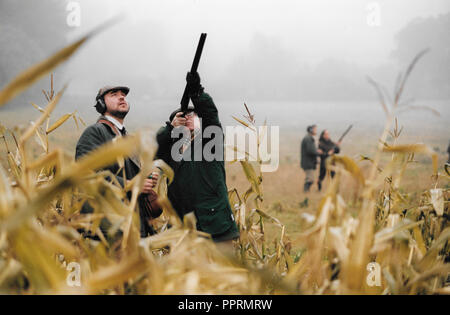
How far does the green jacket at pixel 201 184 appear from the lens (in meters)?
2.47

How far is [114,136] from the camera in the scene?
2482mm

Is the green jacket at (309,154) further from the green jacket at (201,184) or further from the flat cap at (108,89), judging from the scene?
the flat cap at (108,89)

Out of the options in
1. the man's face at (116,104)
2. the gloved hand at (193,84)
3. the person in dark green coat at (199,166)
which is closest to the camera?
the gloved hand at (193,84)

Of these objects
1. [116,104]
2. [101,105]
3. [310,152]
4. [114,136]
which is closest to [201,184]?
[114,136]

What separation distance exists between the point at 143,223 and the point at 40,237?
1693 millimetres

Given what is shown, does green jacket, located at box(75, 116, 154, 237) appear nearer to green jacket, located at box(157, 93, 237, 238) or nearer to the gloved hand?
green jacket, located at box(157, 93, 237, 238)

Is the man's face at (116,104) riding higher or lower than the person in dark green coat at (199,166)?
higher

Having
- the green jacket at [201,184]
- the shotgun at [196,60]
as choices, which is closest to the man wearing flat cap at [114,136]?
the green jacket at [201,184]

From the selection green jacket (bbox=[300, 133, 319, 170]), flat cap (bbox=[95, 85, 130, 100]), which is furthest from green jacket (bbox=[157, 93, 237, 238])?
green jacket (bbox=[300, 133, 319, 170])

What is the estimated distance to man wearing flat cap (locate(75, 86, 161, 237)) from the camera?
230 centimetres

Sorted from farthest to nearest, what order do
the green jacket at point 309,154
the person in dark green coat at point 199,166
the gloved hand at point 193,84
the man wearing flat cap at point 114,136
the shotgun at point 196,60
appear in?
1. the green jacket at point 309,154
2. the person in dark green coat at point 199,166
3. the man wearing flat cap at point 114,136
4. the gloved hand at point 193,84
5. the shotgun at point 196,60

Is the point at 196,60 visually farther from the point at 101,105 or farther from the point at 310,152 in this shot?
the point at 310,152

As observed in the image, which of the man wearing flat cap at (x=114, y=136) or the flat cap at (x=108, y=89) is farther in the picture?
the flat cap at (x=108, y=89)
